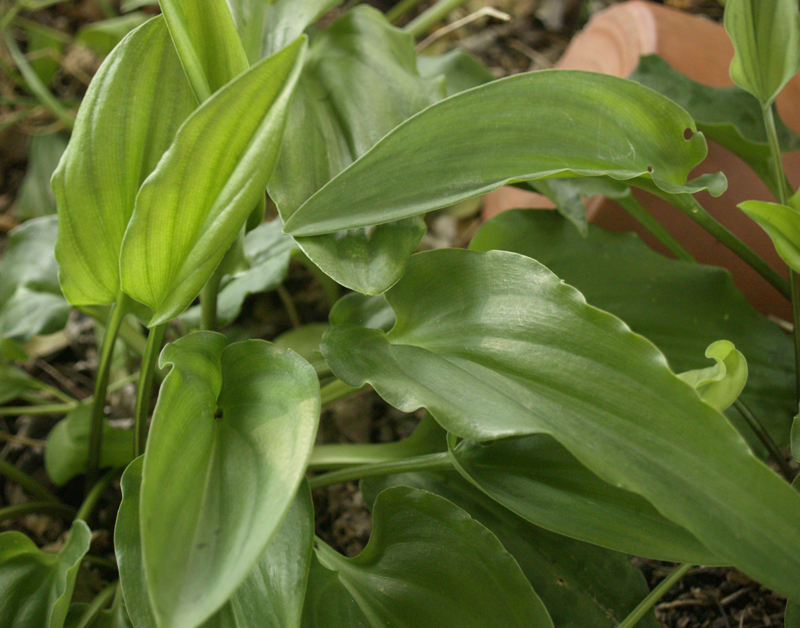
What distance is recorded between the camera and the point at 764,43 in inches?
25.1

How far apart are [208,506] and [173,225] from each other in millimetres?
225

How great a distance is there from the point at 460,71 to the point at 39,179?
3.17 feet

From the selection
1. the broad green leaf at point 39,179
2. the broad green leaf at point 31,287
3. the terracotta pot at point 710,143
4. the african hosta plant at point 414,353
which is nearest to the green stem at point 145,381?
the african hosta plant at point 414,353

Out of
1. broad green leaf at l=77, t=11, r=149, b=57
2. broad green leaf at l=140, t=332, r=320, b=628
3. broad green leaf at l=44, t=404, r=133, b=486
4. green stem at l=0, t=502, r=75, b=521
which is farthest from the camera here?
broad green leaf at l=77, t=11, r=149, b=57

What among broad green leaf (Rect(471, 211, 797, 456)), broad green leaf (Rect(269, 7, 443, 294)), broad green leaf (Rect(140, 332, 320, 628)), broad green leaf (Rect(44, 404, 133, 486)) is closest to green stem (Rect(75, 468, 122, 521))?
broad green leaf (Rect(44, 404, 133, 486))

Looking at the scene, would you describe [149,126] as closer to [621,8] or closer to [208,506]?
[208,506]

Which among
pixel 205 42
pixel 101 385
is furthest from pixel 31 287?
pixel 205 42

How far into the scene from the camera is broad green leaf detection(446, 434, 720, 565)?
0.48 metres

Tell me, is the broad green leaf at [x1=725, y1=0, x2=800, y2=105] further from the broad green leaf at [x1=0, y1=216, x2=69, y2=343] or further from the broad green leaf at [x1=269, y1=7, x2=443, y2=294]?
the broad green leaf at [x1=0, y1=216, x2=69, y2=343]

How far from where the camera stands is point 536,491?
0.53m

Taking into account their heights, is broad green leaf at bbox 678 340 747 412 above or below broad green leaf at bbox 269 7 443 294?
below

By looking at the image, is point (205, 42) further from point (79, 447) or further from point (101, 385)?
point (79, 447)

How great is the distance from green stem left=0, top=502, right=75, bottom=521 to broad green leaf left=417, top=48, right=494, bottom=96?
75 cm

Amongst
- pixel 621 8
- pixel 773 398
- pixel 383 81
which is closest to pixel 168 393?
pixel 383 81
